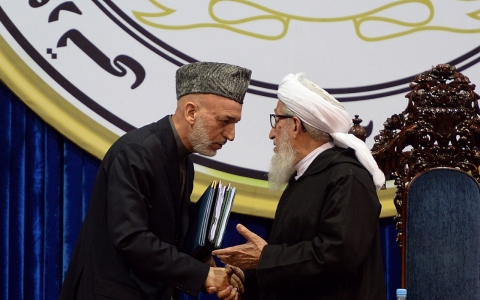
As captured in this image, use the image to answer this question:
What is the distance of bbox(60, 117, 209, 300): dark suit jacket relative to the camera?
2.50m

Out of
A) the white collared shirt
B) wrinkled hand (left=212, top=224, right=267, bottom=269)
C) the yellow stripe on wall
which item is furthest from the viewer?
the yellow stripe on wall

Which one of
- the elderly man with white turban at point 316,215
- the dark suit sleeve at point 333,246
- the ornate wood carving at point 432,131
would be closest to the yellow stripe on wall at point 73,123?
the ornate wood carving at point 432,131

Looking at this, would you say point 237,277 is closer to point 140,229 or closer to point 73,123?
point 140,229

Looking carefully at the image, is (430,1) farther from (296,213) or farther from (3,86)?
(3,86)

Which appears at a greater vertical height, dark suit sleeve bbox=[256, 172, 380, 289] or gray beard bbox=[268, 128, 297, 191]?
gray beard bbox=[268, 128, 297, 191]

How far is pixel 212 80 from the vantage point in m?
2.70

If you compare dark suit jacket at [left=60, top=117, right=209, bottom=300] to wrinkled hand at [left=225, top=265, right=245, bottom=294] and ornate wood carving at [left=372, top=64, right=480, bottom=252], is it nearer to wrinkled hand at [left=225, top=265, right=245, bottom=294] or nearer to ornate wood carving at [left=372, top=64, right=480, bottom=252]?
wrinkled hand at [left=225, top=265, right=245, bottom=294]

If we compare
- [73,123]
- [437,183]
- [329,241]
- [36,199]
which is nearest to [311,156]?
[329,241]

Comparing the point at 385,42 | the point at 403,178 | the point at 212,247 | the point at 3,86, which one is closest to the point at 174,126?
the point at 212,247

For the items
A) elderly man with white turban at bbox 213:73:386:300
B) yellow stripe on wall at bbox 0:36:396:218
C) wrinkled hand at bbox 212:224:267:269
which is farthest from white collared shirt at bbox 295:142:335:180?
yellow stripe on wall at bbox 0:36:396:218

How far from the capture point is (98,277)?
8.35 ft

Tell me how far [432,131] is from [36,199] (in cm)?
173

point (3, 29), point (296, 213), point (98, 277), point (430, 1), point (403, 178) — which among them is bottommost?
point (98, 277)

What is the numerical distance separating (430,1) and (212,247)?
1.80 metres
